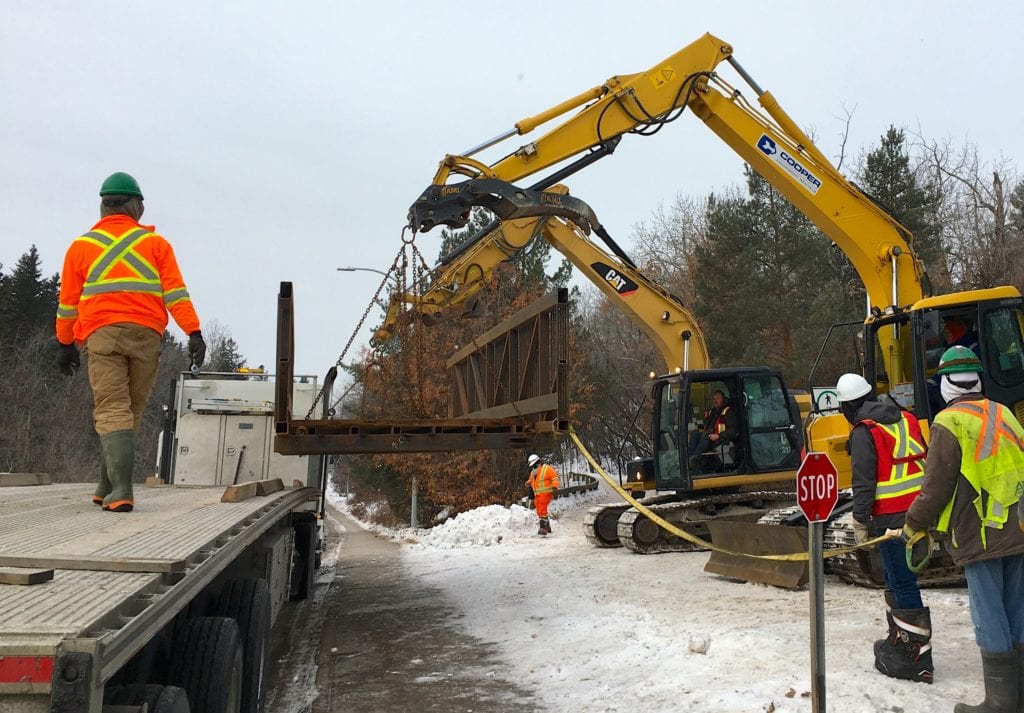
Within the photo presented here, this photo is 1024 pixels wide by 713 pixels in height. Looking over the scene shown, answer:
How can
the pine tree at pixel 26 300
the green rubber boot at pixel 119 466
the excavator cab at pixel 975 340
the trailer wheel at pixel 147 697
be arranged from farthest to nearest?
1. the pine tree at pixel 26 300
2. the excavator cab at pixel 975 340
3. the green rubber boot at pixel 119 466
4. the trailer wheel at pixel 147 697

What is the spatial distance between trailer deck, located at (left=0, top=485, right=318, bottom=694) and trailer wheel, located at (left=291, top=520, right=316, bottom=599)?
458cm

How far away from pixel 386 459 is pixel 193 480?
14126 millimetres

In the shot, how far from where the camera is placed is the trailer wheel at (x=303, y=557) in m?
9.51

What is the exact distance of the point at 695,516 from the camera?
12258mm

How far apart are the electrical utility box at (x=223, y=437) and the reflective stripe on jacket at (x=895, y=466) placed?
289 inches

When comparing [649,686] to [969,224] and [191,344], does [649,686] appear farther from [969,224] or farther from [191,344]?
[969,224]

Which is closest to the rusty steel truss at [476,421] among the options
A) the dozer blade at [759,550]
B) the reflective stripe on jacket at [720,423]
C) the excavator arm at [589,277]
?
the dozer blade at [759,550]

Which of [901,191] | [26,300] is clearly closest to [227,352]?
[26,300]

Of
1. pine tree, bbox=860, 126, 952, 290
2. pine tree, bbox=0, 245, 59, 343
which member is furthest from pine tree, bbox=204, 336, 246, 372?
pine tree, bbox=860, 126, 952, 290

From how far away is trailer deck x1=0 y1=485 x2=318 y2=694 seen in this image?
1.99 m

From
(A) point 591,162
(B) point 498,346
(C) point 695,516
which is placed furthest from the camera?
(C) point 695,516

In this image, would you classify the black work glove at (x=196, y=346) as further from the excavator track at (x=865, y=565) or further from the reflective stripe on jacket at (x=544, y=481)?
the reflective stripe on jacket at (x=544, y=481)

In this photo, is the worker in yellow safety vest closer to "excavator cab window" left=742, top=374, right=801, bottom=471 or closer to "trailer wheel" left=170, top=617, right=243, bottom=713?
"trailer wheel" left=170, top=617, right=243, bottom=713

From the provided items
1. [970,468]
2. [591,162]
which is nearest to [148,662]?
[970,468]
